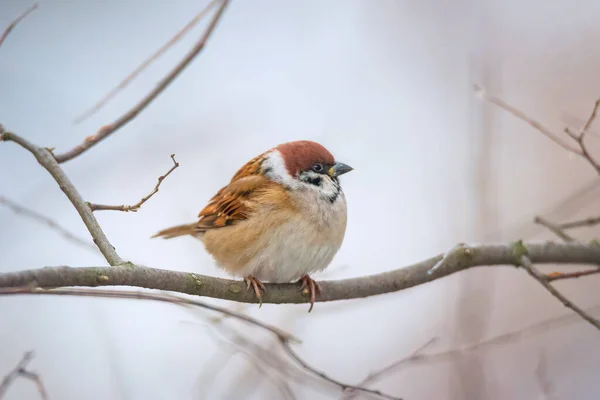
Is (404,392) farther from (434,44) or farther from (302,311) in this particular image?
(434,44)

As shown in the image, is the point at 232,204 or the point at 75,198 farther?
the point at 232,204

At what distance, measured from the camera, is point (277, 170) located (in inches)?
126

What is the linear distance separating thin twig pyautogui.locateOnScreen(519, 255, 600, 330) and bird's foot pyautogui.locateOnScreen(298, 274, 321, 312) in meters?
0.81

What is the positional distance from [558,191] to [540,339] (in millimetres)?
1274

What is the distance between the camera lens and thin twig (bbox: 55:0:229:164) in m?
2.12

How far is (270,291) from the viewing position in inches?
110

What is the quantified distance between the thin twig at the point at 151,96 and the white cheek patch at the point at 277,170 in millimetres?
1022

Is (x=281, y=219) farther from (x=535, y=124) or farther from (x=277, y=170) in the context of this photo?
(x=535, y=124)

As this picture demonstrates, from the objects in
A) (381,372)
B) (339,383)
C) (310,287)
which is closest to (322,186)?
(310,287)

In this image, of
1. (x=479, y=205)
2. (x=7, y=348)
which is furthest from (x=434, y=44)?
(x=7, y=348)

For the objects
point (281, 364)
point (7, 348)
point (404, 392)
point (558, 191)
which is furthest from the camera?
point (558, 191)

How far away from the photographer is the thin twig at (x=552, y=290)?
6.32 feet

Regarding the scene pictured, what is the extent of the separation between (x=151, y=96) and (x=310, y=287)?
1.06 metres

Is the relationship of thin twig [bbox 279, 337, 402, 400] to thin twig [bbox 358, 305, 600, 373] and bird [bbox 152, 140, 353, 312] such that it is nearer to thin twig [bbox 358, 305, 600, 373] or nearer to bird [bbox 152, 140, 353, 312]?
thin twig [bbox 358, 305, 600, 373]
